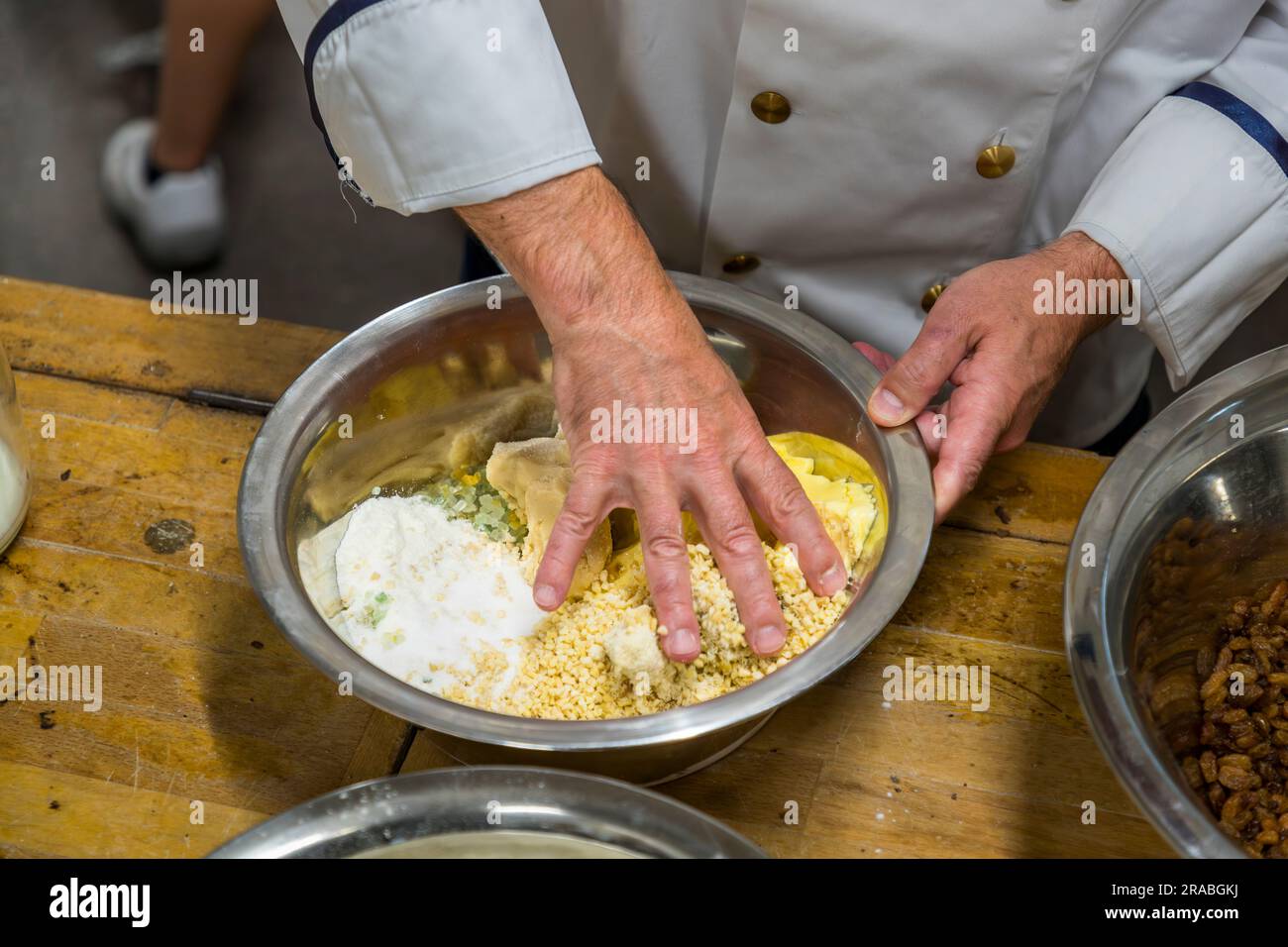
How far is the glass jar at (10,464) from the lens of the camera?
0.88 meters

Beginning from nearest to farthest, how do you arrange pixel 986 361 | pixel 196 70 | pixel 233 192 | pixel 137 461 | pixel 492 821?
1. pixel 492 821
2. pixel 986 361
3. pixel 137 461
4. pixel 196 70
5. pixel 233 192

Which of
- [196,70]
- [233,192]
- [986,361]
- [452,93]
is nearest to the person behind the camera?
[452,93]

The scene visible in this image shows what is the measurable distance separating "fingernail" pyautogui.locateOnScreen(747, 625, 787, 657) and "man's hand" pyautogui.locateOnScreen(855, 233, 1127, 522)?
141 mm

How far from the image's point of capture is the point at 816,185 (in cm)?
97

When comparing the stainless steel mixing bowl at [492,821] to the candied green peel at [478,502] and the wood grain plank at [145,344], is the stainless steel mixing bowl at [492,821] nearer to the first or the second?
the candied green peel at [478,502]

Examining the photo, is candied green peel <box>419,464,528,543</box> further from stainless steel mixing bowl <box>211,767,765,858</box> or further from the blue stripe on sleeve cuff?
the blue stripe on sleeve cuff

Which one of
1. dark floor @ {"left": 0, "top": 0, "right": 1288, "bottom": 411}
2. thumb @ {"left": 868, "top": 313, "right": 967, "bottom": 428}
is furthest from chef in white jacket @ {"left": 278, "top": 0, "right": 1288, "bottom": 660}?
dark floor @ {"left": 0, "top": 0, "right": 1288, "bottom": 411}

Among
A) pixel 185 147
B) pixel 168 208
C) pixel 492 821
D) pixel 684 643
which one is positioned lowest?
pixel 492 821

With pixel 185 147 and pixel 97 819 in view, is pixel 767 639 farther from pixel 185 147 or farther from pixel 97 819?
pixel 185 147

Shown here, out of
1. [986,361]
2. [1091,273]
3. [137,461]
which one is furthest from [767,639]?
[137,461]

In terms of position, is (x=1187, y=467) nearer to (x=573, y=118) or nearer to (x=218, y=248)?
(x=573, y=118)

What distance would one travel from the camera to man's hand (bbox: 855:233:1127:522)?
2.73ft

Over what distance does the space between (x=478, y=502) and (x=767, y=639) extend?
26 centimetres

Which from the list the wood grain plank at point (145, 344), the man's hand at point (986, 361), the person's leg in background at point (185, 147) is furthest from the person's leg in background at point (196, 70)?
the man's hand at point (986, 361)
